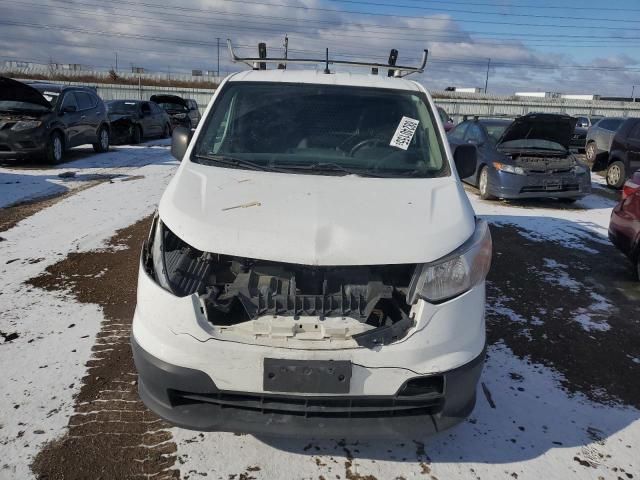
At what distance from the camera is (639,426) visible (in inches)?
113

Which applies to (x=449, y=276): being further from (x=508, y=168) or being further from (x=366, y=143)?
(x=508, y=168)

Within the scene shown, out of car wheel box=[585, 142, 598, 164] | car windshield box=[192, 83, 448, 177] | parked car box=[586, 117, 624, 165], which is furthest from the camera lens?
car wheel box=[585, 142, 598, 164]

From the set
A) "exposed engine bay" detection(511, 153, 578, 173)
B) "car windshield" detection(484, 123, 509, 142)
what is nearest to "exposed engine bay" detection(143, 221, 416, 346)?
"exposed engine bay" detection(511, 153, 578, 173)

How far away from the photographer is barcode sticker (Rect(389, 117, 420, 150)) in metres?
3.40

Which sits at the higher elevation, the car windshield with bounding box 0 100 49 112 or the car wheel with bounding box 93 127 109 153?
the car windshield with bounding box 0 100 49 112

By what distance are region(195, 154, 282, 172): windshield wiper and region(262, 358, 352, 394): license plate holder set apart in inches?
52.0

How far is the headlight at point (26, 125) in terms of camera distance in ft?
32.7

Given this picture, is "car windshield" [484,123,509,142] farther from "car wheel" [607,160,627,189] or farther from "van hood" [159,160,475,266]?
"van hood" [159,160,475,266]

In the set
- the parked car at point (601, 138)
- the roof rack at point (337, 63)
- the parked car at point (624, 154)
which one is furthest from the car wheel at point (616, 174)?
the roof rack at point (337, 63)

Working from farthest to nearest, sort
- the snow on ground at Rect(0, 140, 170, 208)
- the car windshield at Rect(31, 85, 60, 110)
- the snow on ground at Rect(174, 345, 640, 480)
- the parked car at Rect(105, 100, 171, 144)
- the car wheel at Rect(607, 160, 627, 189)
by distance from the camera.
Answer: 1. the parked car at Rect(105, 100, 171, 144)
2. the car windshield at Rect(31, 85, 60, 110)
3. the car wheel at Rect(607, 160, 627, 189)
4. the snow on ground at Rect(0, 140, 170, 208)
5. the snow on ground at Rect(174, 345, 640, 480)

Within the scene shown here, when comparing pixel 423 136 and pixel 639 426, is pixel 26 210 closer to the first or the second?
pixel 423 136

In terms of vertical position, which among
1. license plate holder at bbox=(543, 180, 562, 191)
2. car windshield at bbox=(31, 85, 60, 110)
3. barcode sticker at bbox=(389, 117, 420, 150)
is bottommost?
license plate holder at bbox=(543, 180, 562, 191)

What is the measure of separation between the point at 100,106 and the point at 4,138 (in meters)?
3.66

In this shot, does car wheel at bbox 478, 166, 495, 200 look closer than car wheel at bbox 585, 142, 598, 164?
Yes
